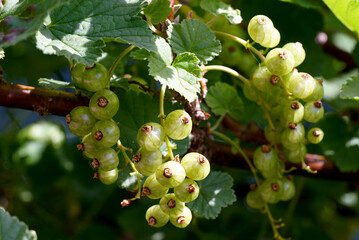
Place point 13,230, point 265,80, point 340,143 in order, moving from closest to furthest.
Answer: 1. point 13,230
2. point 265,80
3. point 340,143

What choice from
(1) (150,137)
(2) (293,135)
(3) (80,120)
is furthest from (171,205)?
(2) (293,135)

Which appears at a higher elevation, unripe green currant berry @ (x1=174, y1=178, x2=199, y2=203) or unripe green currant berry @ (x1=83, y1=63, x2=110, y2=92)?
unripe green currant berry @ (x1=83, y1=63, x2=110, y2=92)

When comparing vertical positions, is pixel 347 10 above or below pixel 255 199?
above

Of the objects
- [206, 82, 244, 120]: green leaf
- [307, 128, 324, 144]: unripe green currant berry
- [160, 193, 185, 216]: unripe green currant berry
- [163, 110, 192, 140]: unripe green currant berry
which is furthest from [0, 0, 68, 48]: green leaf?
[307, 128, 324, 144]: unripe green currant berry

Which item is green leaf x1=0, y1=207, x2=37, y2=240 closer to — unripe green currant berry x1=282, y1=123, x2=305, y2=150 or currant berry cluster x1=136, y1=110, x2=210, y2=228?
currant berry cluster x1=136, y1=110, x2=210, y2=228

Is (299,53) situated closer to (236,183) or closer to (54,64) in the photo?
(236,183)

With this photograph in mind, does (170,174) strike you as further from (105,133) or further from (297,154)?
(297,154)

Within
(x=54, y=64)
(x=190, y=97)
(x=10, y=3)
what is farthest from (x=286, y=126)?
(x=54, y=64)

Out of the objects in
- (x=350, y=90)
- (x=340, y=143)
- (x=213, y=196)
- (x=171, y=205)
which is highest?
(x=350, y=90)
